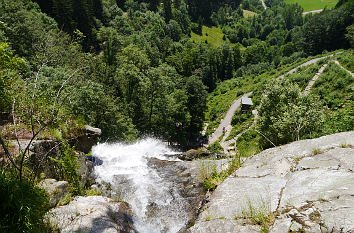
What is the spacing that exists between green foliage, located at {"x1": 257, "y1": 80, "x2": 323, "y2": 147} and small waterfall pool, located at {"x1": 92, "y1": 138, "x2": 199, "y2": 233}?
13.3 feet

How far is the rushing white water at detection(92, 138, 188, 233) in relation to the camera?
6.47 metres

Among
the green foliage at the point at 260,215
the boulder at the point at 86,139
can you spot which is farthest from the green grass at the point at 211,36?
the green foliage at the point at 260,215

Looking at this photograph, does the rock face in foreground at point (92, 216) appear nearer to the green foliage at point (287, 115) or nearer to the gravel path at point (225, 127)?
the green foliage at point (287, 115)

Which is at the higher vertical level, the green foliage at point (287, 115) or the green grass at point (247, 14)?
the green grass at point (247, 14)

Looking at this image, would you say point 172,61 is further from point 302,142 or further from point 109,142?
point 302,142

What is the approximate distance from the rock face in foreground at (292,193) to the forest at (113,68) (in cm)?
356

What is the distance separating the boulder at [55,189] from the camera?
19.5ft

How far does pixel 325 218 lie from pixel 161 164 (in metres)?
10.7

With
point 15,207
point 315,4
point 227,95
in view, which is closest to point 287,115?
point 15,207

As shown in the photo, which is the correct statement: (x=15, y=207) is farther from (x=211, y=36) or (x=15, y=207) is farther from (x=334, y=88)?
→ (x=211, y=36)

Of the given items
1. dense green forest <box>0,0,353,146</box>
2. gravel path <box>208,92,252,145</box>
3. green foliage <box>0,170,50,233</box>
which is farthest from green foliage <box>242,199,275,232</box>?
gravel path <box>208,92,252,145</box>

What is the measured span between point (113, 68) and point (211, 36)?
90931 mm

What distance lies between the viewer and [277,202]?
4562mm

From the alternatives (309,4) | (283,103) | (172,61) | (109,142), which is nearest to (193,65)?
(172,61)
